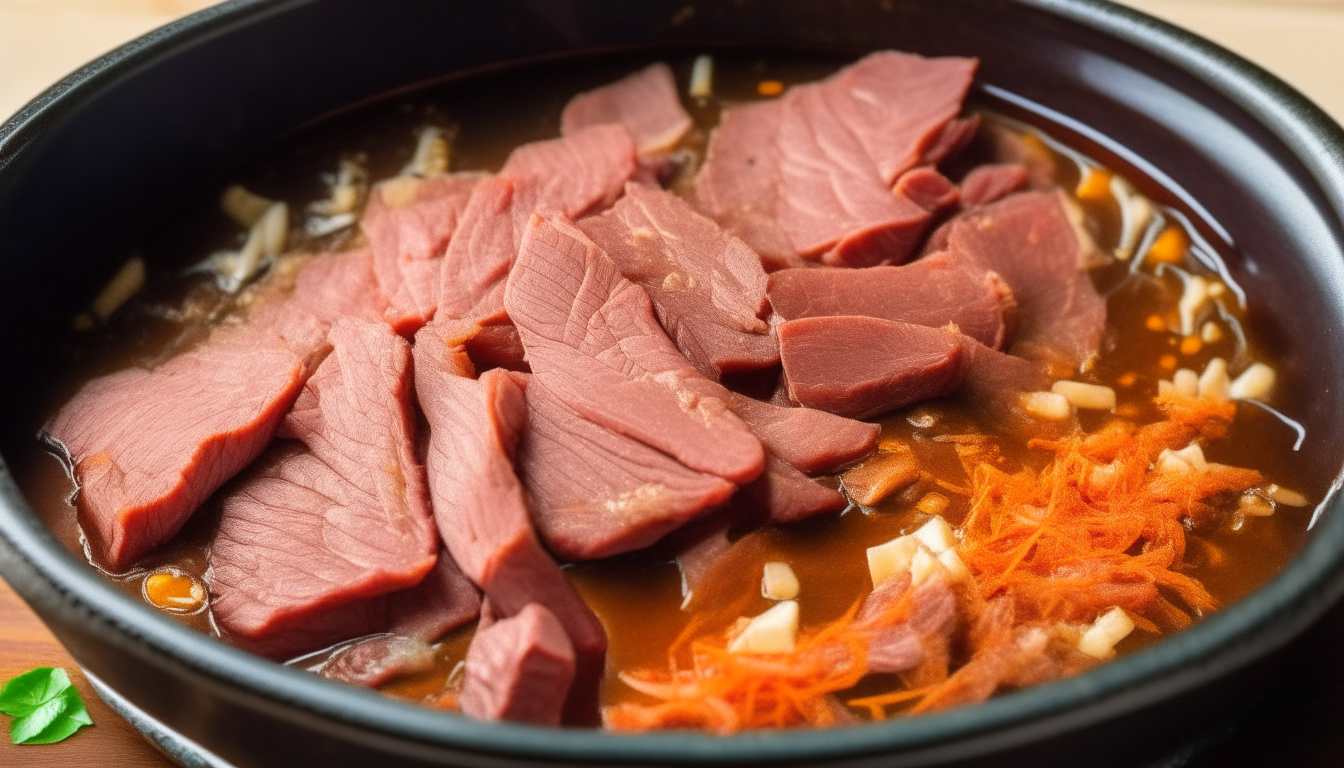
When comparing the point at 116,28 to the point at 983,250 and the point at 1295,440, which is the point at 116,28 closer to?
the point at 983,250

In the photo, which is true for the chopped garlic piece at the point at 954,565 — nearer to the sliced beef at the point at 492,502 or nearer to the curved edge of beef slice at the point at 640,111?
the sliced beef at the point at 492,502

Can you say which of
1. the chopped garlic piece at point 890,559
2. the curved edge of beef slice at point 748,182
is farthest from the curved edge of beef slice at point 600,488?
the curved edge of beef slice at point 748,182

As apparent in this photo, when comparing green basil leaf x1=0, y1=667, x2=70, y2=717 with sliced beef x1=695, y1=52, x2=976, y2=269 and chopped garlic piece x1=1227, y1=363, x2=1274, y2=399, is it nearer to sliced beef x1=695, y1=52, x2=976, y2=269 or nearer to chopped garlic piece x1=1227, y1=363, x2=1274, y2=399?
sliced beef x1=695, y1=52, x2=976, y2=269

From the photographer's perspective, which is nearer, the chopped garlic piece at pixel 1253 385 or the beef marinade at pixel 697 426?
the beef marinade at pixel 697 426

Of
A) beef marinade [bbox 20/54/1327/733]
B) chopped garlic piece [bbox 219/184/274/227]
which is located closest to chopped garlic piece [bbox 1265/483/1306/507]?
beef marinade [bbox 20/54/1327/733]

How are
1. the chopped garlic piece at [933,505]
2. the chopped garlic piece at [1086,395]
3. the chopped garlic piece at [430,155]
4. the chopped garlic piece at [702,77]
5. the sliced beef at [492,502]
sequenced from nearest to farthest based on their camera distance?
the sliced beef at [492,502] < the chopped garlic piece at [933,505] < the chopped garlic piece at [1086,395] < the chopped garlic piece at [430,155] < the chopped garlic piece at [702,77]

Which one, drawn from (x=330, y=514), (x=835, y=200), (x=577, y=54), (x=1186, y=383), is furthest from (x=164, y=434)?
(x=1186, y=383)

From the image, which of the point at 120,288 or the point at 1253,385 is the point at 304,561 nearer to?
the point at 120,288

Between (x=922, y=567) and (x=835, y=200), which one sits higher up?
(x=835, y=200)
